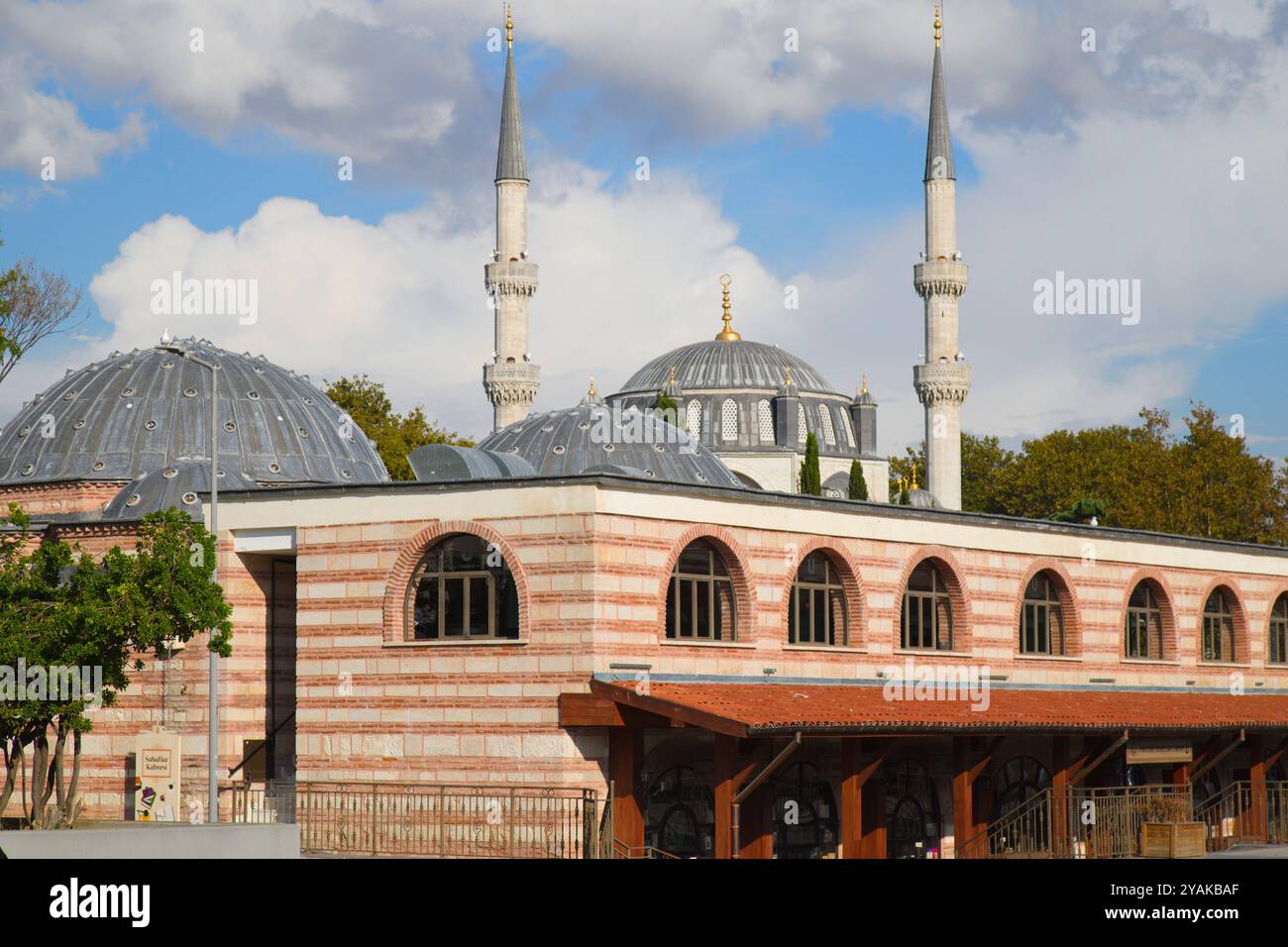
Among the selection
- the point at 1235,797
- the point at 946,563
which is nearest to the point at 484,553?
the point at 946,563

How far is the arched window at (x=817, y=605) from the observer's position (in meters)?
34.0

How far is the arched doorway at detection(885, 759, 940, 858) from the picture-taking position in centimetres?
3525

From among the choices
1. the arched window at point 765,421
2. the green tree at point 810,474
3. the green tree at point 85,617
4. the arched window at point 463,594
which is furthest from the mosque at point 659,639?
the arched window at point 765,421

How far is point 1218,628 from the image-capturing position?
1764 inches

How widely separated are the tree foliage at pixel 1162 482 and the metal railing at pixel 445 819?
168ft

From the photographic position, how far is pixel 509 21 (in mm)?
76375

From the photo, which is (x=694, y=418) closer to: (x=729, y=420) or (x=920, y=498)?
(x=729, y=420)

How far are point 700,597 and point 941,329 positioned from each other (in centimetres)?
4924

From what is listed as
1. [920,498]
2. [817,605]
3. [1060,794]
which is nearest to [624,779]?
[817,605]

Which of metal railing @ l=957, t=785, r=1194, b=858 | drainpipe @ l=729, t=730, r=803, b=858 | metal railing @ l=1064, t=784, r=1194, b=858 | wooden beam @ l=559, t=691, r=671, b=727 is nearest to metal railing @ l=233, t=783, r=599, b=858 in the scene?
wooden beam @ l=559, t=691, r=671, b=727

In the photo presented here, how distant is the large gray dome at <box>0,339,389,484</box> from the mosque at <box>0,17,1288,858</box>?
88 millimetres
